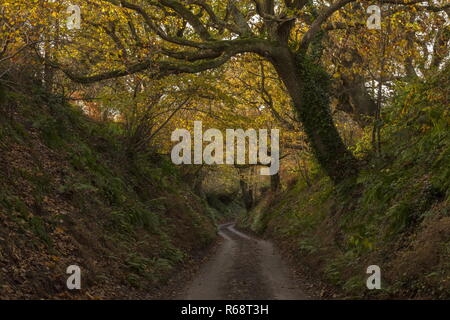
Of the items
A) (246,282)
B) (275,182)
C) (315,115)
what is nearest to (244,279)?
(246,282)

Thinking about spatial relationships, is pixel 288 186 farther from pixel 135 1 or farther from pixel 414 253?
pixel 414 253

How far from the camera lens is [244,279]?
1294cm

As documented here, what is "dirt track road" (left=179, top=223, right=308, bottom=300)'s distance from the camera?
10797mm

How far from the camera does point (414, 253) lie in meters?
8.91

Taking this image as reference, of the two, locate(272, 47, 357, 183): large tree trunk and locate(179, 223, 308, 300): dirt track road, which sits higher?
locate(272, 47, 357, 183): large tree trunk

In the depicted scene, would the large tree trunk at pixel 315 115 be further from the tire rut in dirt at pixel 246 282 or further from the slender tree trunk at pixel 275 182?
the slender tree trunk at pixel 275 182

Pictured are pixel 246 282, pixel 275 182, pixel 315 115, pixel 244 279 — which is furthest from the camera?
pixel 275 182

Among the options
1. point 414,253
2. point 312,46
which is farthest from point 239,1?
point 414,253

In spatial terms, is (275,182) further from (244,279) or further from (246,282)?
(246,282)

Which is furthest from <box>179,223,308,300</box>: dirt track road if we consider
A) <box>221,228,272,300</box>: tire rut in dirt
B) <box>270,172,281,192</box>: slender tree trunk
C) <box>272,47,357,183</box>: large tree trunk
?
<box>270,172,281,192</box>: slender tree trunk

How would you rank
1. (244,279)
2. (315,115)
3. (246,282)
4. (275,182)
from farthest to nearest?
(275,182)
(315,115)
(244,279)
(246,282)

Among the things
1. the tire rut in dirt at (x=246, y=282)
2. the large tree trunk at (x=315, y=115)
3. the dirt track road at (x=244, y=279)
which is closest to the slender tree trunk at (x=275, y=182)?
the dirt track road at (x=244, y=279)

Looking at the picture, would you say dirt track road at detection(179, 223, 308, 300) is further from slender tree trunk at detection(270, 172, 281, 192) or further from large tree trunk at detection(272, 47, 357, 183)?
slender tree trunk at detection(270, 172, 281, 192)

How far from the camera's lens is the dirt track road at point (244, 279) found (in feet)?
35.4
